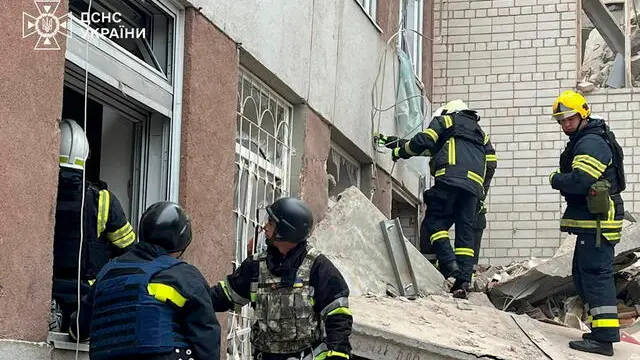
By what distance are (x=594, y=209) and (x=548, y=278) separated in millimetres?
3056

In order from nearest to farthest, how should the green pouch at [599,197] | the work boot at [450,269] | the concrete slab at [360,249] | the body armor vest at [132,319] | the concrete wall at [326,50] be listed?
the body armor vest at [132,319], the green pouch at [599,197], the concrete wall at [326,50], the concrete slab at [360,249], the work boot at [450,269]

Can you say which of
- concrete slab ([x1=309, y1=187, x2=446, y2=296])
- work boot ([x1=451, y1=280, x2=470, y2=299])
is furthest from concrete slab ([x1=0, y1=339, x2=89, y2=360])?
work boot ([x1=451, y1=280, x2=470, y2=299])

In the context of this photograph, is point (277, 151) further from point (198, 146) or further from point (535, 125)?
point (535, 125)

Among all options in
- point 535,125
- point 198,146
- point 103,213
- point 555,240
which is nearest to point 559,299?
point 555,240

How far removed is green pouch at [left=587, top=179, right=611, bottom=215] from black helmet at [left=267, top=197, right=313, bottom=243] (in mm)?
2855

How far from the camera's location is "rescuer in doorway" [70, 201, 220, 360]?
14.1 feet

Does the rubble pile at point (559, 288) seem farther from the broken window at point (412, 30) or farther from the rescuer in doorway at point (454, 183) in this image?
the broken window at point (412, 30)

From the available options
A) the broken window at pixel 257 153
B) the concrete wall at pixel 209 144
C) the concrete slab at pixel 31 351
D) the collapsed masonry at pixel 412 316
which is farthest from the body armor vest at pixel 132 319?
the broken window at pixel 257 153

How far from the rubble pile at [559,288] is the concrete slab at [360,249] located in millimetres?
1755

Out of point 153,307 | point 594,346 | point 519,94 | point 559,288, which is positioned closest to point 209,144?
point 153,307

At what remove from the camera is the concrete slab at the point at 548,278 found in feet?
33.2

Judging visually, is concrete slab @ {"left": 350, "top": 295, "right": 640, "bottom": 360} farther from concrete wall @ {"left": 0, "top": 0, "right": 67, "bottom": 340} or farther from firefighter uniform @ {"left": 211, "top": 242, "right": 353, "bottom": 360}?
concrete wall @ {"left": 0, "top": 0, "right": 67, "bottom": 340}

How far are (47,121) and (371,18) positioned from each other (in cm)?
647

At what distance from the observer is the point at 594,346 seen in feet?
23.9
